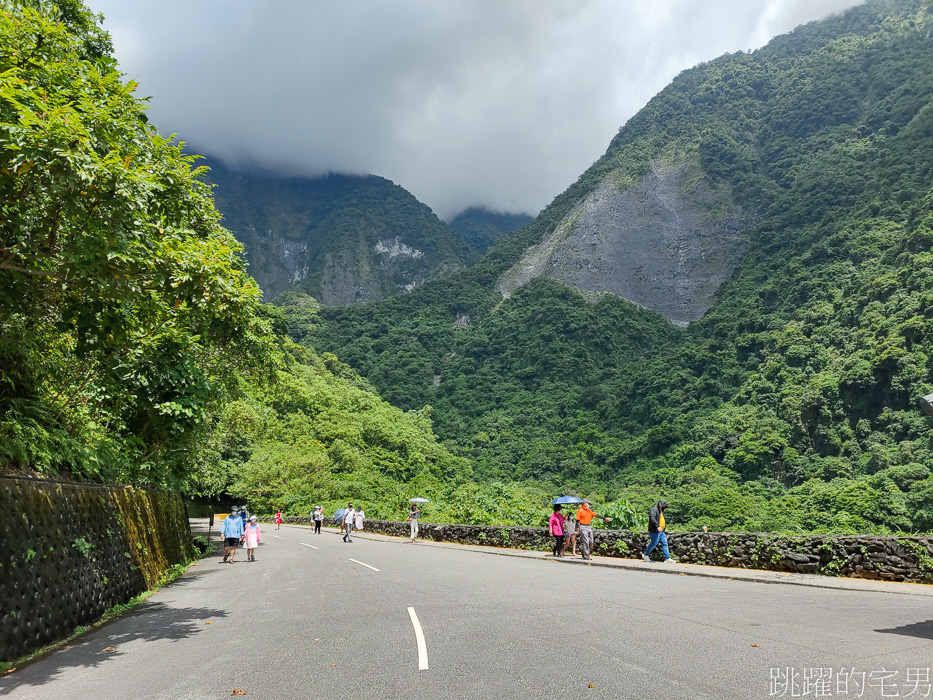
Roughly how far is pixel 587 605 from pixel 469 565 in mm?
7273

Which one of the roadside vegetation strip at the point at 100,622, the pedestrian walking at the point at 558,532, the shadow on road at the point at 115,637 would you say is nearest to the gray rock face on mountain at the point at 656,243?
the pedestrian walking at the point at 558,532

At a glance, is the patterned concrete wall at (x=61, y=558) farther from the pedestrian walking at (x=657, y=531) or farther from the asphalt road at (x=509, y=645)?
the pedestrian walking at (x=657, y=531)

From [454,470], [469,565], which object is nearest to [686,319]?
[454,470]

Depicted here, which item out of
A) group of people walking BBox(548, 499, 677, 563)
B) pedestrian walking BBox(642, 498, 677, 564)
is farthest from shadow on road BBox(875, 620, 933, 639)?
pedestrian walking BBox(642, 498, 677, 564)

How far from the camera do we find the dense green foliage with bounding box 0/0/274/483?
5.67 meters

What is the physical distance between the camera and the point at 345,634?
7.32m

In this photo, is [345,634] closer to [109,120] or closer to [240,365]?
[109,120]

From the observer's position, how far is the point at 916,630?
6594mm

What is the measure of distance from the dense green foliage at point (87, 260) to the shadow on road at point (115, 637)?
2.71 meters

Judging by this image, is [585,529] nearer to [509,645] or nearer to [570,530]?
[570,530]

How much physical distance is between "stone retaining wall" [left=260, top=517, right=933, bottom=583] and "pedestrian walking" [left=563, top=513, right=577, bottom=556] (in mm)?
754

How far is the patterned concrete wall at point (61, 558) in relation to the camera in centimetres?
696

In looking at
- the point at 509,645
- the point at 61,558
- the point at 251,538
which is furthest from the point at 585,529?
the point at 61,558

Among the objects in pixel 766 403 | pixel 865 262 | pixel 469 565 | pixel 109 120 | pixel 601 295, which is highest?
pixel 601 295
